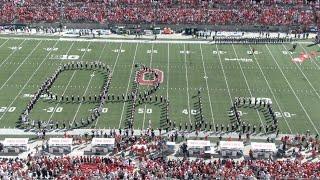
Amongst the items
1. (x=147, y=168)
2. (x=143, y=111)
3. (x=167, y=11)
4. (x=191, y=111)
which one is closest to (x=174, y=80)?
(x=191, y=111)

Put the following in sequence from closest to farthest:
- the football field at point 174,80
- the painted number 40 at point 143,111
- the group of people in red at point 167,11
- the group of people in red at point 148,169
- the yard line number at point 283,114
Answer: the group of people in red at point 148,169
the football field at point 174,80
the yard line number at point 283,114
the painted number 40 at point 143,111
the group of people in red at point 167,11

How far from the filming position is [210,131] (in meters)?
33.1

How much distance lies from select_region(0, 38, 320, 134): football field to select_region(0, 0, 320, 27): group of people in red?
21.7 ft

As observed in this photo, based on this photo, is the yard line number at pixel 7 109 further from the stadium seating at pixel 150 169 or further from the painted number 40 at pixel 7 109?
the stadium seating at pixel 150 169

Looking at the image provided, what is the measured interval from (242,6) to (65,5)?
19105mm

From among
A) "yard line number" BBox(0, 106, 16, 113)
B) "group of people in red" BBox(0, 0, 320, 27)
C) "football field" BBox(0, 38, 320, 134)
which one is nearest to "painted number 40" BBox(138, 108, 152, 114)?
"football field" BBox(0, 38, 320, 134)

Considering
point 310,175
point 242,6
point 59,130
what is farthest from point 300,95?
point 242,6

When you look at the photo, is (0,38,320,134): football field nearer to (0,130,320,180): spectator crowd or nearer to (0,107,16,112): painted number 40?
(0,107,16,112): painted number 40

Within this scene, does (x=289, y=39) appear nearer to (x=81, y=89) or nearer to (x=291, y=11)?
(x=291, y=11)

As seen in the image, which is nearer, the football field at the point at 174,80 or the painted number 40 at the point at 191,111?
the football field at the point at 174,80

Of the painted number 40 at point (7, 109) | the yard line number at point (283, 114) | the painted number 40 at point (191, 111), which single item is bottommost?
the yard line number at point (283, 114)

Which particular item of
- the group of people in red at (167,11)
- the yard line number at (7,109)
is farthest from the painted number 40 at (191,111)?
the group of people in red at (167,11)

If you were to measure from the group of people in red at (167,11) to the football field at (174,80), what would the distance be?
6.63m

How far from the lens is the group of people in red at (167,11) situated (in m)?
57.1
